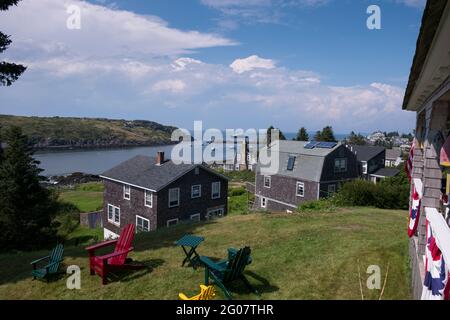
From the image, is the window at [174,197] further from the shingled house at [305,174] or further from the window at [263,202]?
the window at [263,202]

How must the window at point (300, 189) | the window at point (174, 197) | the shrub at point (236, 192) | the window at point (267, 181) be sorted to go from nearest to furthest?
the window at point (174, 197) → the window at point (300, 189) → the window at point (267, 181) → the shrub at point (236, 192)

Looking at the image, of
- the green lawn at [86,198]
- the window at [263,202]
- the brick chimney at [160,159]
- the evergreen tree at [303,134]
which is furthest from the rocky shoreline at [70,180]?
the brick chimney at [160,159]

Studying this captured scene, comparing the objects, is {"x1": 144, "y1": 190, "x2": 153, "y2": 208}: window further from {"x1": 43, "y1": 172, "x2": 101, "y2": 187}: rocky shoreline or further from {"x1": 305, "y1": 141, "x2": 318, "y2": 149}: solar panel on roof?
{"x1": 43, "y1": 172, "x2": 101, "y2": 187}: rocky shoreline

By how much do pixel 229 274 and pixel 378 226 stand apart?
27.4 ft

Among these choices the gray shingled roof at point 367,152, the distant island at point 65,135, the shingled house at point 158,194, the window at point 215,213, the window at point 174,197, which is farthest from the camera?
the distant island at point 65,135

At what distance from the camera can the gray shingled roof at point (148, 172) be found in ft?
87.4

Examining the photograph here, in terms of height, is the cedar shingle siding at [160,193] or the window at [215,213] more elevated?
the cedar shingle siding at [160,193]

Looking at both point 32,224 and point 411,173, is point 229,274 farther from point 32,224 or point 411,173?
point 32,224

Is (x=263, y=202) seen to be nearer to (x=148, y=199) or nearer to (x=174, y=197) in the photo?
(x=174, y=197)

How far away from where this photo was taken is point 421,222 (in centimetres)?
614

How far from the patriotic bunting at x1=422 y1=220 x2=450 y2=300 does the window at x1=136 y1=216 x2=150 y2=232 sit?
2363 cm

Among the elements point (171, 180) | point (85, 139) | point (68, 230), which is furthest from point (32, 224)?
point (85, 139)

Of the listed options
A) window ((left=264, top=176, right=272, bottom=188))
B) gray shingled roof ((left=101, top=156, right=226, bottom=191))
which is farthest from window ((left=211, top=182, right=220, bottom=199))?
window ((left=264, top=176, right=272, bottom=188))

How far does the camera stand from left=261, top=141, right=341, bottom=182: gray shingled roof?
33.5 metres
